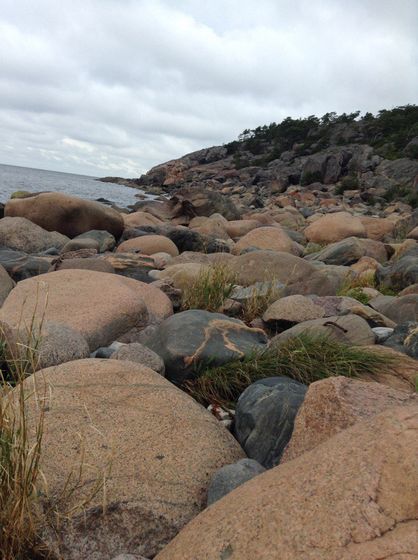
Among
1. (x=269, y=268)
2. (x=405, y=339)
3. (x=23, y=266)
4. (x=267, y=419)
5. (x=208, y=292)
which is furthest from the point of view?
(x=269, y=268)

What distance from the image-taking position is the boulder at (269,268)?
23.1 feet

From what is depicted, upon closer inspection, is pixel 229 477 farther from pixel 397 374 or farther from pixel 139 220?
pixel 139 220

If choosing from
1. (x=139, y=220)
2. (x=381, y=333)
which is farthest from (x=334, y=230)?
(x=381, y=333)

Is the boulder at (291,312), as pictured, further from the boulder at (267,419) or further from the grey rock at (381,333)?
the boulder at (267,419)

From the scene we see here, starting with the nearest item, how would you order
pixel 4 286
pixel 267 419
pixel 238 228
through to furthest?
pixel 267 419
pixel 4 286
pixel 238 228

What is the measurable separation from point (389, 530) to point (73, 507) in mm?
1145

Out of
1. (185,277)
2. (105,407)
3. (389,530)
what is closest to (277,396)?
(105,407)

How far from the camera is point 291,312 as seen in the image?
202 inches

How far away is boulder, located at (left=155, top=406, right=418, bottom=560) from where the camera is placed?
4.68 feet

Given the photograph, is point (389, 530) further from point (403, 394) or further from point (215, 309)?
point (215, 309)

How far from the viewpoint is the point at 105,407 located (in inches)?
108

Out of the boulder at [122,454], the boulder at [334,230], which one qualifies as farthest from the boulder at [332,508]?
the boulder at [334,230]

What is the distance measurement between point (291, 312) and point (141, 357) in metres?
2.00

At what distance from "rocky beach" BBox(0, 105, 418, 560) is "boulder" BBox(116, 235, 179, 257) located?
0.28 meters
